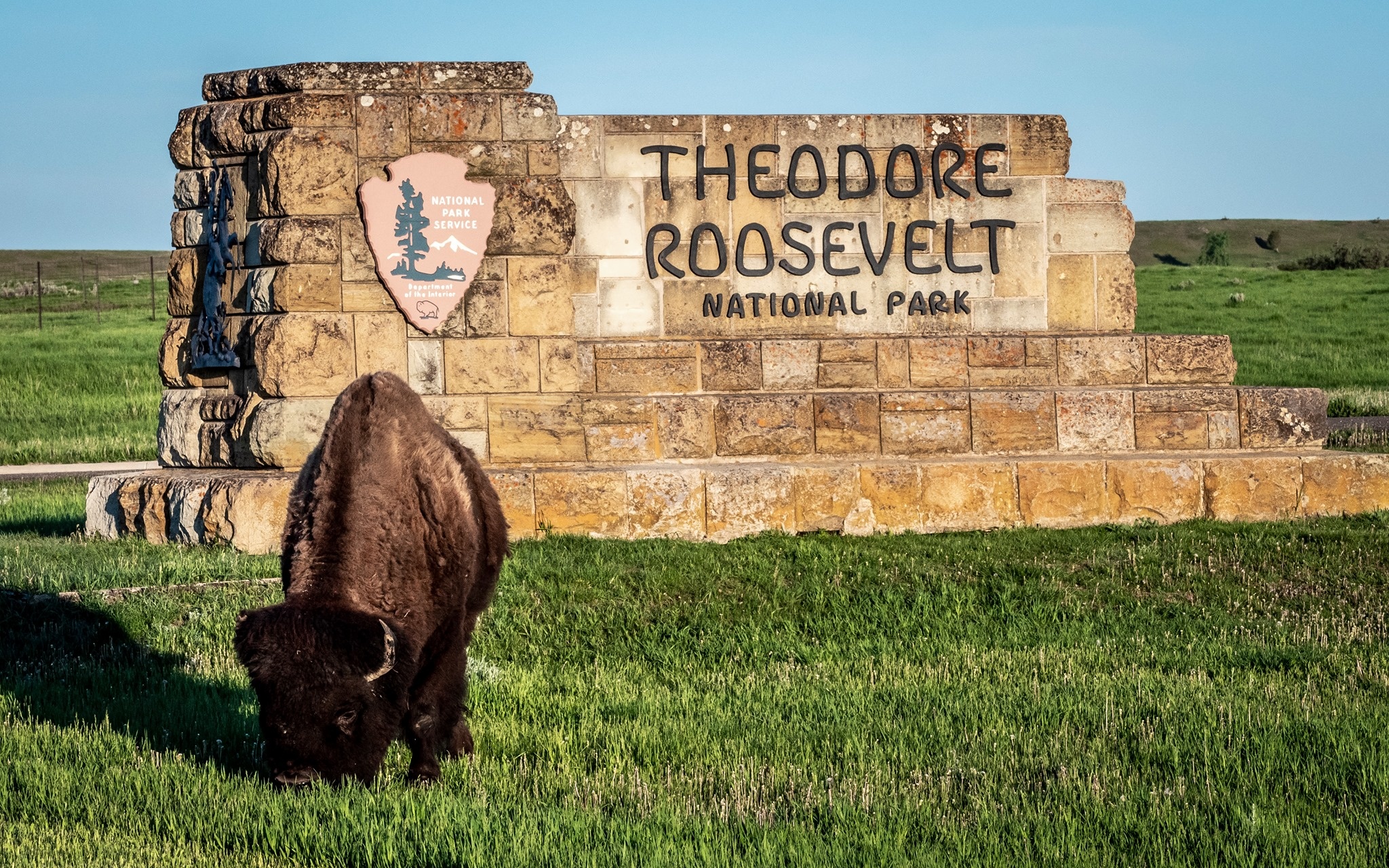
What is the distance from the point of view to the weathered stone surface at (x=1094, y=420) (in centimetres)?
1148

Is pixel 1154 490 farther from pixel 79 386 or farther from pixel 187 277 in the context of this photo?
pixel 79 386

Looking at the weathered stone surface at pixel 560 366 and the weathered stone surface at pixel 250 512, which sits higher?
the weathered stone surface at pixel 560 366

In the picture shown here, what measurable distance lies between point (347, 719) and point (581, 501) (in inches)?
228

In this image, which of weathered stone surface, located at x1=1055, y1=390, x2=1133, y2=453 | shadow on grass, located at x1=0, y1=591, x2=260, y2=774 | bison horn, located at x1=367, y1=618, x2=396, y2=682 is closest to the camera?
bison horn, located at x1=367, y1=618, x2=396, y2=682

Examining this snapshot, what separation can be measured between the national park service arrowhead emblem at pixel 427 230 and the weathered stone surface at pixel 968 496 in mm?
3885

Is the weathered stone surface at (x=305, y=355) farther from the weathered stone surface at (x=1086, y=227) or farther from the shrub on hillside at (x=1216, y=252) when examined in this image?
the shrub on hillside at (x=1216, y=252)

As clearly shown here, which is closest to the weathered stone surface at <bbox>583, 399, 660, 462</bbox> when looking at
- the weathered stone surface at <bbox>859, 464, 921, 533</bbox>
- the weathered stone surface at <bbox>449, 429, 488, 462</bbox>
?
the weathered stone surface at <bbox>449, 429, 488, 462</bbox>

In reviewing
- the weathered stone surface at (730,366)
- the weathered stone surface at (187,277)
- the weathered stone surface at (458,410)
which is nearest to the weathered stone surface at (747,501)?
the weathered stone surface at (730,366)

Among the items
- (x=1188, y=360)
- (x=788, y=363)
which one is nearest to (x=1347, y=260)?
(x=1188, y=360)

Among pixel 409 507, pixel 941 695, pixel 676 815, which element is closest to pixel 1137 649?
pixel 941 695

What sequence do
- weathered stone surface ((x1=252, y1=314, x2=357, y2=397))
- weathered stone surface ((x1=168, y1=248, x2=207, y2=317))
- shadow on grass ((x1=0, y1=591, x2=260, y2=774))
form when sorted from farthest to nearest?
weathered stone surface ((x1=168, y1=248, x2=207, y2=317))
weathered stone surface ((x1=252, y1=314, x2=357, y2=397))
shadow on grass ((x1=0, y1=591, x2=260, y2=774))

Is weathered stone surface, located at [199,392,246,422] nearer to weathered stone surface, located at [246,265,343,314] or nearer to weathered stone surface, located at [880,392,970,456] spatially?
weathered stone surface, located at [246,265,343,314]

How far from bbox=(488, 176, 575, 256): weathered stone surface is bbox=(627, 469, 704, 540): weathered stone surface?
1.94 meters

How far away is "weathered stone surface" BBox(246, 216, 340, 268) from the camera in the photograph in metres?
10.7
